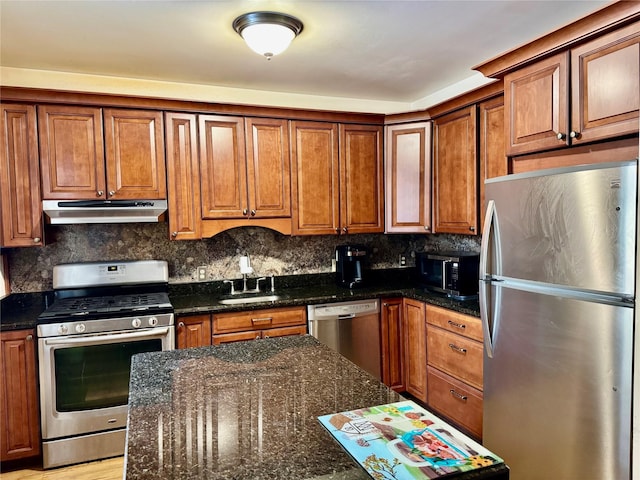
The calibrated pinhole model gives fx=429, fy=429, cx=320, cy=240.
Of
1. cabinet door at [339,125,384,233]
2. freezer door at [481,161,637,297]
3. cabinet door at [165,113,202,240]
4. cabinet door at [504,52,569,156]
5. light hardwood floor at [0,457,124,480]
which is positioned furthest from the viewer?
cabinet door at [339,125,384,233]

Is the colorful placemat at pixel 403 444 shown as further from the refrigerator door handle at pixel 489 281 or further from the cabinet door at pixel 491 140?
the cabinet door at pixel 491 140

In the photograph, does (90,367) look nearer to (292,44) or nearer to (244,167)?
(244,167)

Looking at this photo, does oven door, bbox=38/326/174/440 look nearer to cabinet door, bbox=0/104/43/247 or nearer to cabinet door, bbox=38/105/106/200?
cabinet door, bbox=0/104/43/247

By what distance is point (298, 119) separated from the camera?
340 cm

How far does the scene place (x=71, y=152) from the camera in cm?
288

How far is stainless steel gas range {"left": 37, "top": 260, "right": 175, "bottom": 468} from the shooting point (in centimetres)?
264

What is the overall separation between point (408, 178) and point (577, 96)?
166cm

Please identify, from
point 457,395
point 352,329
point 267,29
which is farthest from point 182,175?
point 457,395

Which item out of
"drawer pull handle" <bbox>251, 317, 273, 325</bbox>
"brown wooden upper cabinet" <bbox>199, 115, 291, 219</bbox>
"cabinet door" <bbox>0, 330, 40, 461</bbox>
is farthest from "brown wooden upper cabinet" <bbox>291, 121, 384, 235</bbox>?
"cabinet door" <bbox>0, 330, 40, 461</bbox>

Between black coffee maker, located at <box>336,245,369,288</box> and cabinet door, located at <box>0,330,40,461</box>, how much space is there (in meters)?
2.22

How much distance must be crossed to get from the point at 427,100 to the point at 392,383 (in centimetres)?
245

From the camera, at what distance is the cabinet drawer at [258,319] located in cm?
298

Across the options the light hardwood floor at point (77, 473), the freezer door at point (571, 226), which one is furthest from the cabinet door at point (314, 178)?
the light hardwood floor at point (77, 473)

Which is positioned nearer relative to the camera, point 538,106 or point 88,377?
point 538,106
